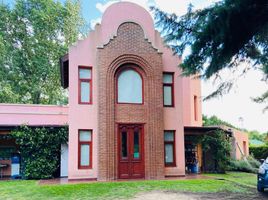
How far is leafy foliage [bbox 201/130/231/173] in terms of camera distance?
67.8 ft

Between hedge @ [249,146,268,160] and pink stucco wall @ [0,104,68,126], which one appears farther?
hedge @ [249,146,268,160]

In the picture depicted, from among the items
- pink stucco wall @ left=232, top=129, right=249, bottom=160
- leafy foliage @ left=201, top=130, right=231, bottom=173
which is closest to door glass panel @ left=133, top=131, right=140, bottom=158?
leafy foliage @ left=201, top=130, right=231, bottom=173

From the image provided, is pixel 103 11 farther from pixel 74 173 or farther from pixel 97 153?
pixel 74 173

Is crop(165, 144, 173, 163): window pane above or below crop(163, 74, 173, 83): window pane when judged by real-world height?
below

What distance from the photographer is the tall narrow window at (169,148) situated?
725 inches

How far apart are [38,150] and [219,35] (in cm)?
1449

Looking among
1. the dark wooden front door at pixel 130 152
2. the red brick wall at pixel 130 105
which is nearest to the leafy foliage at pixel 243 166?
the red brick wall at pixel 130 105

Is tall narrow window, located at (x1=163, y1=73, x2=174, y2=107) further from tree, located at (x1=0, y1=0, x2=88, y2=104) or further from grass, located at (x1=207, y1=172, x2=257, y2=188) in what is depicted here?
tree, located at (x1=0, y1=0, x2=88, y2=104)

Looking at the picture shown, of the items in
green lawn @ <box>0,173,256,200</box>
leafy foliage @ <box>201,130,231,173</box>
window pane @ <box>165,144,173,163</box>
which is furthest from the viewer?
leafy foliage @ <box>201,130,231,173</box>

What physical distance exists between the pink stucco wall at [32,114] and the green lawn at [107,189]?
9607 millimetres

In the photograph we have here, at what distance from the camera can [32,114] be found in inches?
961

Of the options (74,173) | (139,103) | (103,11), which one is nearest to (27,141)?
(74,173)

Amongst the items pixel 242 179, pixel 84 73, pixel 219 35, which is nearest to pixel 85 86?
pixel 84 73

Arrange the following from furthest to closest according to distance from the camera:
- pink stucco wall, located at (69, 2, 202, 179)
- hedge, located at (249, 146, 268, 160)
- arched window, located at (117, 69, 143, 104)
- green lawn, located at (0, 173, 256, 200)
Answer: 1. hedge, located at (249, 146, 268, 160)
2. arched window, located at (117, 69, 143, 104)
3. pink stucco wall, located at (69, 2, 202, 179)
4. green lawn, located at (0, 173, 256, 200)
